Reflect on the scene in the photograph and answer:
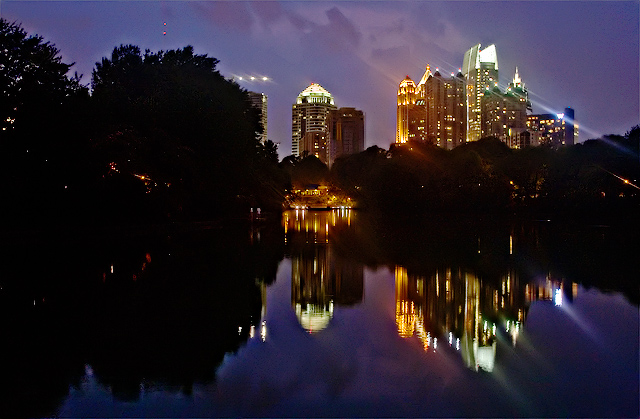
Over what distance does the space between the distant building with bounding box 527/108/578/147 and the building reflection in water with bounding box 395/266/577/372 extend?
16716 centimetres

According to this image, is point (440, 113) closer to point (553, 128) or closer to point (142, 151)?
point (553, 128)

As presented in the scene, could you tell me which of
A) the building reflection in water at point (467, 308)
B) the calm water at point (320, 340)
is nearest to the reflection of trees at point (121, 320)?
the calm water at point (320, 340)

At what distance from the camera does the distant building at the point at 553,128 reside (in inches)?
6961

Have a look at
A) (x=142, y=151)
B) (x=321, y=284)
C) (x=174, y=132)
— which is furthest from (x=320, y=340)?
(x=174, y=132)

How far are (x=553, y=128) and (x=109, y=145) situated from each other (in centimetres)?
18204

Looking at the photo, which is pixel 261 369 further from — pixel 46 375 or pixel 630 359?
pixel 630 359

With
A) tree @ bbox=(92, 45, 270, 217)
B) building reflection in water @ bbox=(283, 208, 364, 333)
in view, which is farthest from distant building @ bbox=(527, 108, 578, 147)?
building reflection in water @ bbox=(283, 208, 364, 333)

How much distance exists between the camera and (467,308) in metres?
10.8

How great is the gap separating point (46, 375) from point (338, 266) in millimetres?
11201

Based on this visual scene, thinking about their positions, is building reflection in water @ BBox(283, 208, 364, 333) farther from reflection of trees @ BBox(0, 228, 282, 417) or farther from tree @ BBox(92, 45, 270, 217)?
tree @ BBox(92, 45, 270, 217)

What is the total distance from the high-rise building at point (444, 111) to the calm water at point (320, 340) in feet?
595

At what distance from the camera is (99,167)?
28031 mm

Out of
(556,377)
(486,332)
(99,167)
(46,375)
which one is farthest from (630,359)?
(99,167)

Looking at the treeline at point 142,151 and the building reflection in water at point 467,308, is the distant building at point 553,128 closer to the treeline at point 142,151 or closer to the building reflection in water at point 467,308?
the treeline at point 142,151
